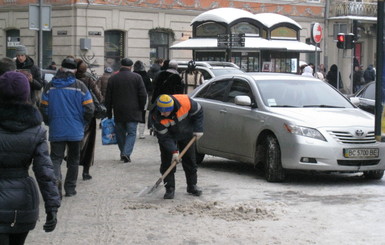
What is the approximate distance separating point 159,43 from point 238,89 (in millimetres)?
A: 25850

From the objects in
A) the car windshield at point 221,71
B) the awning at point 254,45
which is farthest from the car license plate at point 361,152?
the awning at point 254,45

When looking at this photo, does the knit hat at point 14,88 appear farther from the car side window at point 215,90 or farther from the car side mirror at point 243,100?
the car side window at point 215,90

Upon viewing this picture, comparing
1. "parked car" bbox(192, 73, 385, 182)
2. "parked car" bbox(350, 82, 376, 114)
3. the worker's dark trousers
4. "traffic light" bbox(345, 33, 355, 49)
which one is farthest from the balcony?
the worker's dark trousers

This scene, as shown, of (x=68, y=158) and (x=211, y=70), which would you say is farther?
(x=211, y=70)

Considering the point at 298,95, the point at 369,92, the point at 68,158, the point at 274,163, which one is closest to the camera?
the point at 68,158

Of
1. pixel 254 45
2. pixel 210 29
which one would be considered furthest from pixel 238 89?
pixel 210 29

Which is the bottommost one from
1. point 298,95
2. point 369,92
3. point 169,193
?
point 169,193

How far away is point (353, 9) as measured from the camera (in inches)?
1879

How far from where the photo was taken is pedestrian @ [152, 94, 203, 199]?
10.4 metres

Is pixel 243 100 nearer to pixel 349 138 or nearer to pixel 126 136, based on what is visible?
pixel 349 138

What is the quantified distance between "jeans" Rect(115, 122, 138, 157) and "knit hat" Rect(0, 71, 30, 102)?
854cm

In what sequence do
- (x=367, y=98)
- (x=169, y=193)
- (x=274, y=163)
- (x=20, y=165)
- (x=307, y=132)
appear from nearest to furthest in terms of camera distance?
(x=20, y=165) < (x=169, y=193) < (x=307, y=132) < (x=274, y=163) < (x=367, y=98)

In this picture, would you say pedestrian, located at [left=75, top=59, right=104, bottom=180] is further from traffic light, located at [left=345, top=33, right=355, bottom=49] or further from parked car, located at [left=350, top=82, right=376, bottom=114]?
traffic light, located at [left=345, top=33, right=355, bottom=49]

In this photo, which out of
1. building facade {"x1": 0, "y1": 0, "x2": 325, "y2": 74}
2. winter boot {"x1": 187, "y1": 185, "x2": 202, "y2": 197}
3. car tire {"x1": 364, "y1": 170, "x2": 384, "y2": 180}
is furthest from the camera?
building facade {"x1": 0, "y1": 0, "x2": 325, "y2": 74}
